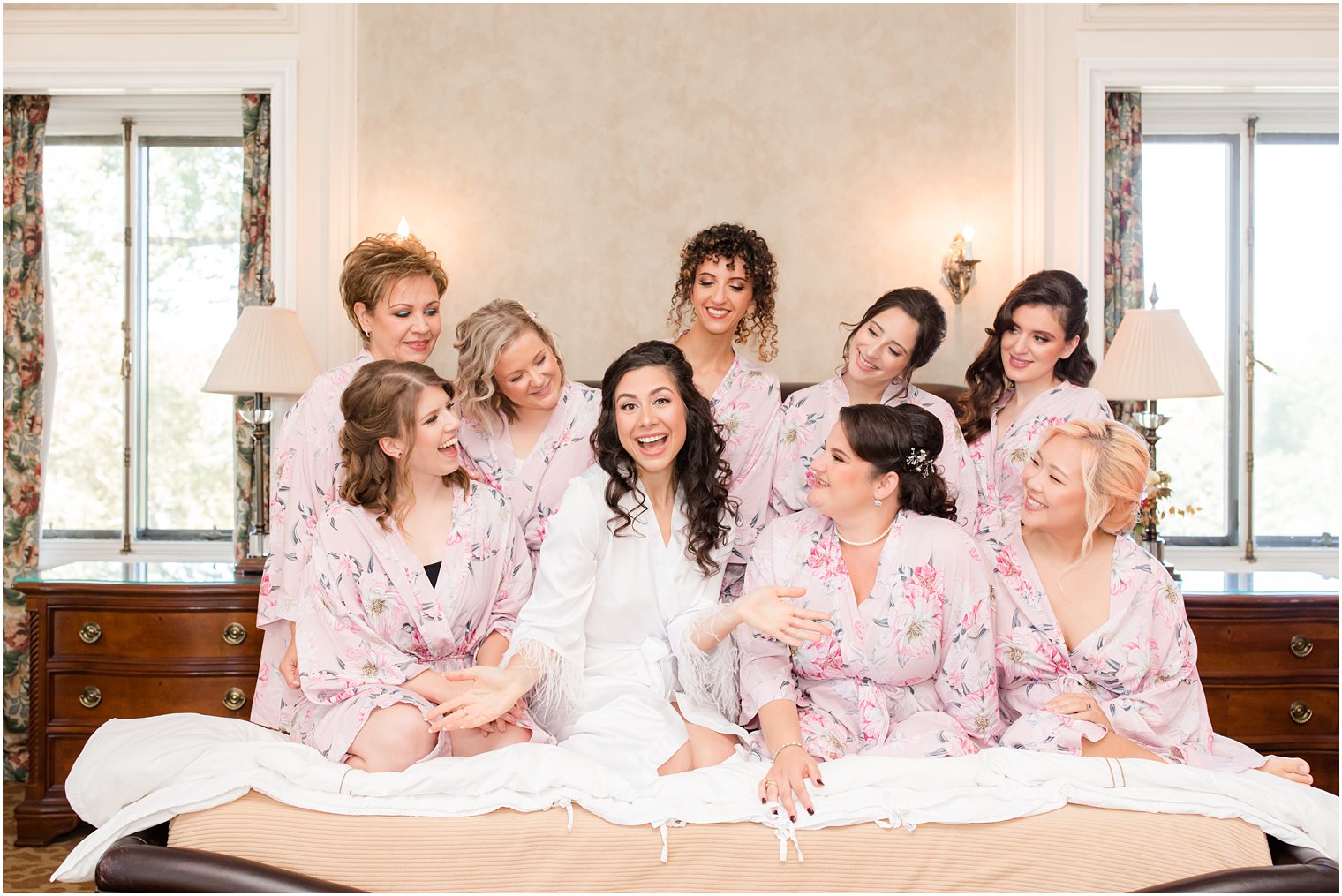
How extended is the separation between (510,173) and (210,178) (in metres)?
1.45

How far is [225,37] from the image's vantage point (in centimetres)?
371

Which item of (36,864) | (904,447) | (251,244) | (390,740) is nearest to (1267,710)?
(904,447)

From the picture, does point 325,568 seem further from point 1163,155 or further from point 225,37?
point 1163,155

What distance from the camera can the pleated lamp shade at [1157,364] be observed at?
11.1 feet

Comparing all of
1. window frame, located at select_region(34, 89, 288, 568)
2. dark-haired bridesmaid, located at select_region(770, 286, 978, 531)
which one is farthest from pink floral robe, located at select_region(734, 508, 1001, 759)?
window frame, located at select_region(34, 89, 288, 568)

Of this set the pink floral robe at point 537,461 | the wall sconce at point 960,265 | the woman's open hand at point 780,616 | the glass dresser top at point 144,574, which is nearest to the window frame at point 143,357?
the glass dresser top at point 144,574

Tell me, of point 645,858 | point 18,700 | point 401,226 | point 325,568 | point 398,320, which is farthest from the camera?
point 18,700

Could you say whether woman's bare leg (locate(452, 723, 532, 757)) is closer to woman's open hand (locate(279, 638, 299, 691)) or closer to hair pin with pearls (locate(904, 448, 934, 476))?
woman's open hand (locate(279, 638, 299, 691))

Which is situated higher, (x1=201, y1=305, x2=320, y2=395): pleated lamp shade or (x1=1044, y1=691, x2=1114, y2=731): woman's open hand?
(x1=201, y1=305, x2=320, y2=395): pleated lamp shade

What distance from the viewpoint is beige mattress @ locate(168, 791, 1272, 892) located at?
2070mm

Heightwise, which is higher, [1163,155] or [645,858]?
[1163,155]

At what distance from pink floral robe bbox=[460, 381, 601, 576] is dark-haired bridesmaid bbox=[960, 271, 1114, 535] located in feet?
3.70

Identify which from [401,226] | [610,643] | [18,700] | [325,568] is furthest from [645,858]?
[18,700]

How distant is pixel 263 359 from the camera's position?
3379 mm
